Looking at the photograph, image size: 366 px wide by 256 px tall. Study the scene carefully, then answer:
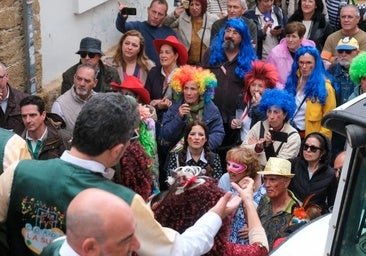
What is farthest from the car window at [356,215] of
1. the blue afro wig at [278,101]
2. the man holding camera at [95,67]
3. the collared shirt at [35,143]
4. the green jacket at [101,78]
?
the man holding camera at [95,67]

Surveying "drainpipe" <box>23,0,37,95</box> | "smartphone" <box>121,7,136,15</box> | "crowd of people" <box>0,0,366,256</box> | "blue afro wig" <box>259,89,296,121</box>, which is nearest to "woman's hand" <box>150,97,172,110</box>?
"crowd of people" <box>0,0,366,256</box>

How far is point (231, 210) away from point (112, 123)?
751 millimetres

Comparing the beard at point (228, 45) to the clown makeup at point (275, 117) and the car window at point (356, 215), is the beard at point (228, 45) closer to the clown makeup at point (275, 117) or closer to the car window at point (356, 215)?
the clown makeup at point (275, 117)

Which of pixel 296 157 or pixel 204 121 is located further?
pixel 204 121

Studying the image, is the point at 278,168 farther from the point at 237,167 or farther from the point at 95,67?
the point at 95,67

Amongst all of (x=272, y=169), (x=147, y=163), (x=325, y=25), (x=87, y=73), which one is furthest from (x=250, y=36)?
(x=147, y=163)

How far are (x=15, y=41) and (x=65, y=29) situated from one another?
909mm

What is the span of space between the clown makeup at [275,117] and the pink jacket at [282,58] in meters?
1.27

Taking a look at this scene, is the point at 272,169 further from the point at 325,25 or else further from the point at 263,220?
the point at 325,25

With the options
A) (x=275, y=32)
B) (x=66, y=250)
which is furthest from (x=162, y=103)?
(x=66, y=250)

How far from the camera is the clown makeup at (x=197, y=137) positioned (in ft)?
23.7

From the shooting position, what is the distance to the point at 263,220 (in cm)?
594

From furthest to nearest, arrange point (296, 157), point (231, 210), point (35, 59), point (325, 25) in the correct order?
point (325, 25) → point (35, 59) → point (296, 157) → point (231, 210)

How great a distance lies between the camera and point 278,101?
24.7ft
